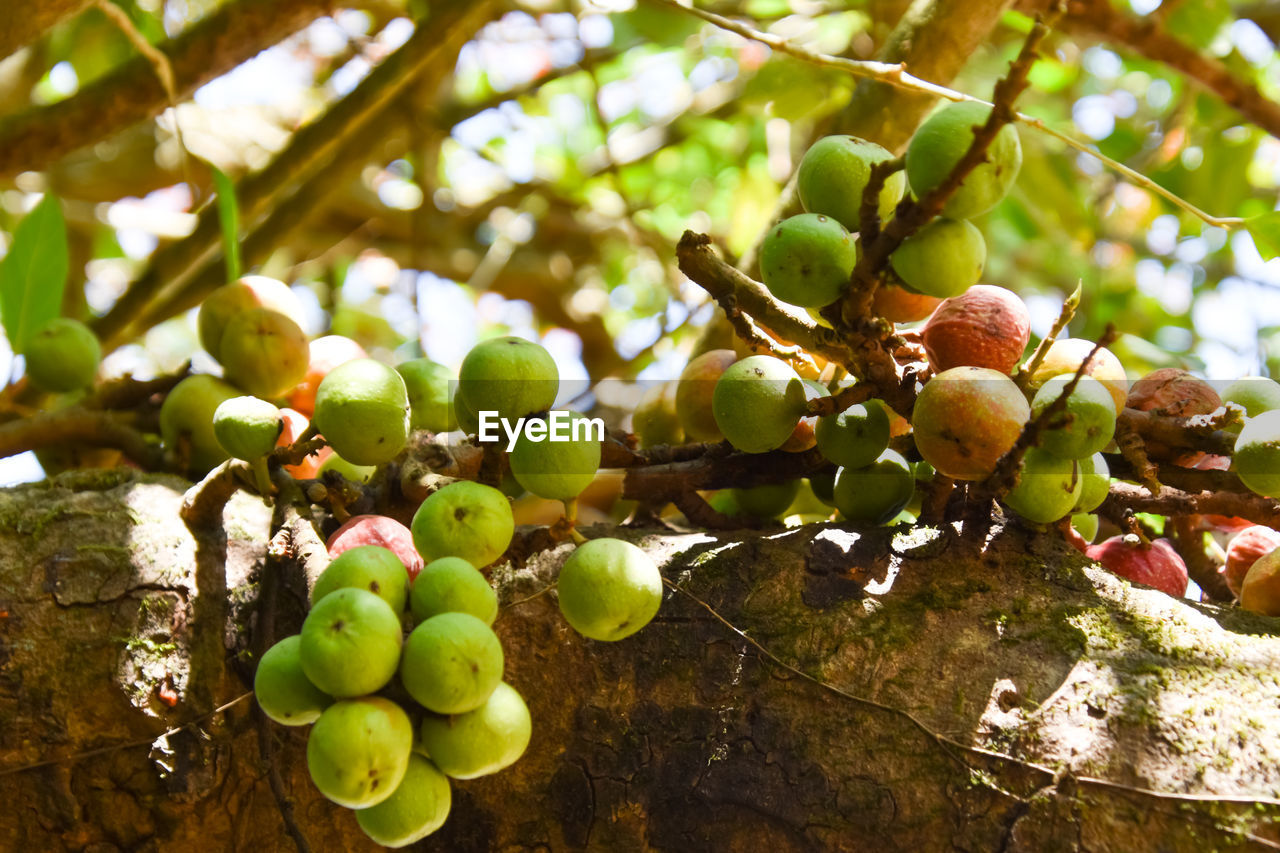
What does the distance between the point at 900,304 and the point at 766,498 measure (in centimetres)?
43

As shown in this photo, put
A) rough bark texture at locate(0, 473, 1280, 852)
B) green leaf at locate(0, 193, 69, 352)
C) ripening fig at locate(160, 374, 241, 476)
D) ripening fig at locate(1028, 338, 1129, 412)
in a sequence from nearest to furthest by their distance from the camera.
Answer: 1. rough bark texture at locate(0, 473, 1280, 852)
2. ripening fig at locate(1028, 338, 1129, 412)
3. ripening fig at locate(160, 374, 241, 476)
4. green leaf at locate(0, 193, 69, 352)

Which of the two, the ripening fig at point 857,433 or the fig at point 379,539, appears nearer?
the fig at point 379,539

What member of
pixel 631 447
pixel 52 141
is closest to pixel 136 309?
pixel 52 141

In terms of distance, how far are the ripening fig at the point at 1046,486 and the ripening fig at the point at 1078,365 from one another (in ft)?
0.57

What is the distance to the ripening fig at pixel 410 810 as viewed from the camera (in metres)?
0.94

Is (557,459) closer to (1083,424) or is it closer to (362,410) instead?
(362,410)

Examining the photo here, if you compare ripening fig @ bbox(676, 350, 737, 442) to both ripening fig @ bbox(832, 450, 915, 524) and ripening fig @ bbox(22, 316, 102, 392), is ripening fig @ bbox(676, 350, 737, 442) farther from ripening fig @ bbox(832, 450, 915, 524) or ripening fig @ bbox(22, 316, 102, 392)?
ripening fig @ bbox(22, 316, 102, 392)

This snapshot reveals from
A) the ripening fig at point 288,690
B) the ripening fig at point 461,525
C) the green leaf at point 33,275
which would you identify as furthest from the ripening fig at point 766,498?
the green leaf at point 33,275

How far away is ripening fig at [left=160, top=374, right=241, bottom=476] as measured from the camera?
1625 mm

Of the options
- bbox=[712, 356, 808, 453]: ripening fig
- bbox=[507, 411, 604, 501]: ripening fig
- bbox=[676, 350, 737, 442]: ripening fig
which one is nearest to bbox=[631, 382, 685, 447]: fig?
bbox=[676, 350, 737, 442]: ripening fig

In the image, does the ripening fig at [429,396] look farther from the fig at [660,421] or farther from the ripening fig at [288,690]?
the ripening fig at [288,690]

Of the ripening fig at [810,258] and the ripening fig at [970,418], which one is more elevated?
the ripening fig at [810,258]

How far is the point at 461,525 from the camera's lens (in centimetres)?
107

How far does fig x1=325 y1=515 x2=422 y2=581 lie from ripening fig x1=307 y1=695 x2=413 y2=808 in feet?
0.80
